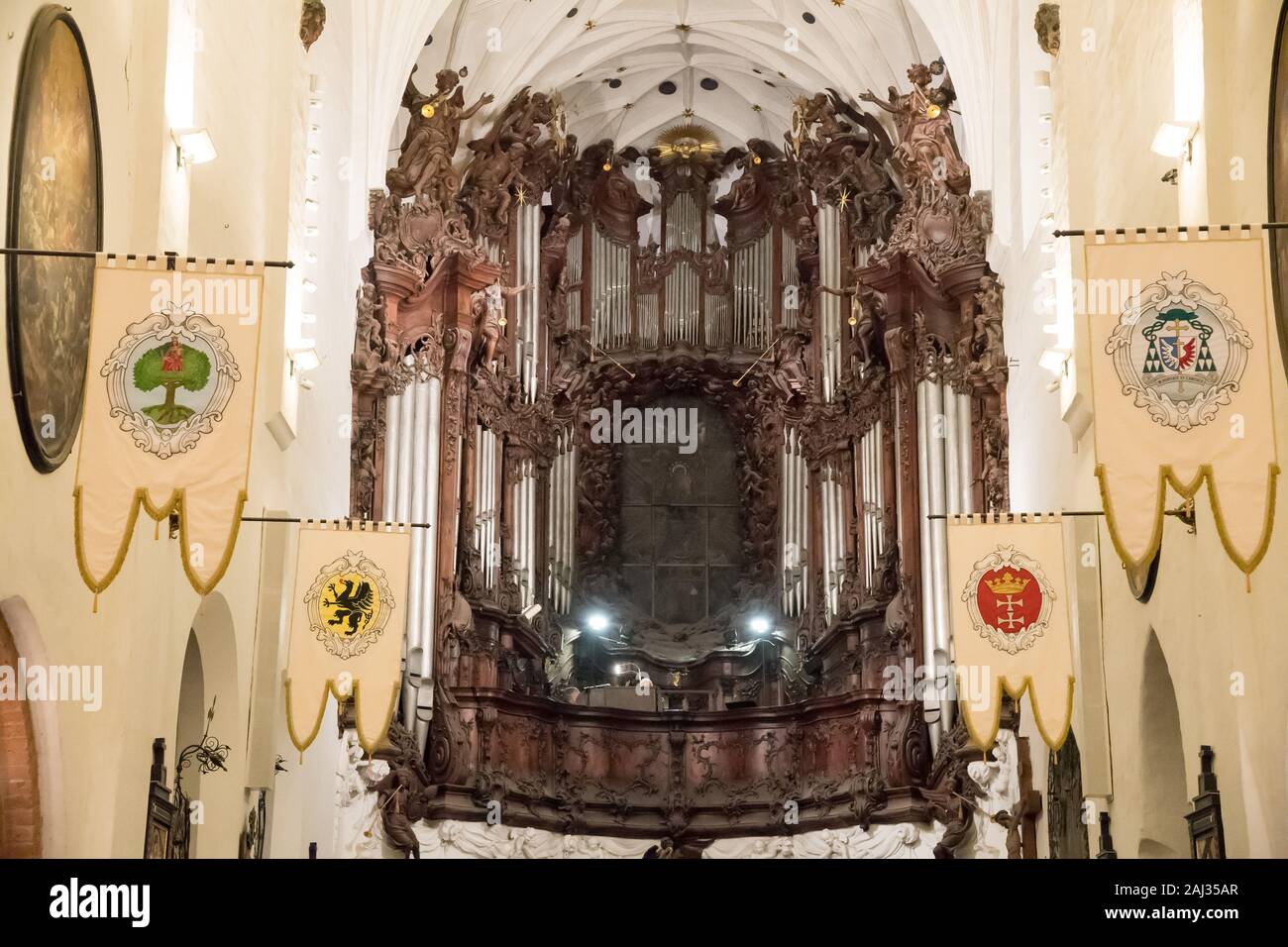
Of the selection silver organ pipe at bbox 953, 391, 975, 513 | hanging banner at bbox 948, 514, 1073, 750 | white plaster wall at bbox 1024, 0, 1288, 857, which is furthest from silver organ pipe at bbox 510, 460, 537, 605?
hanging banner at bbox 948, 514, 1073, 750

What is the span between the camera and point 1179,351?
1018 cm

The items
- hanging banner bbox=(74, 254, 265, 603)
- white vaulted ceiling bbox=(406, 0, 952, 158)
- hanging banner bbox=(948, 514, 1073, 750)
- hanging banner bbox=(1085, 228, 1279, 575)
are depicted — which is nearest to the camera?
hanging banner bbox=(1085, 228, 1279, 575)

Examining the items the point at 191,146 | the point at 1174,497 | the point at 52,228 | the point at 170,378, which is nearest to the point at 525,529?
the point at 191,146

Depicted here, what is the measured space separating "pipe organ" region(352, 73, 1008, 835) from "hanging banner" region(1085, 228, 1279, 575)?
9.90 meters

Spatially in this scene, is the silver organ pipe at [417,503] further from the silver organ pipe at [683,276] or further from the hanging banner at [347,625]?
the hanging banner at [347,625]

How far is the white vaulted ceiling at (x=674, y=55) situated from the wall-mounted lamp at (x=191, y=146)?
10.8 m

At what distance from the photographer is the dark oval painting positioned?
9.98m

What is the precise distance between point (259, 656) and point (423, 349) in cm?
682

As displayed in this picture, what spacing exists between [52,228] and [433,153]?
471 inches

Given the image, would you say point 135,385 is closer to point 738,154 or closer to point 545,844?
point 545,844

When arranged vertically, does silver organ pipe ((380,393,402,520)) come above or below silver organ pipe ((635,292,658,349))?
below

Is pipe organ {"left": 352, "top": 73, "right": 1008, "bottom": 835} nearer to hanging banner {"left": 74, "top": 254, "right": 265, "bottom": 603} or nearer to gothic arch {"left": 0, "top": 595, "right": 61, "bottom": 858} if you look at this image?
gothic arch {"left": 0, "top": 595, "right": 61, "bottom": 858}
